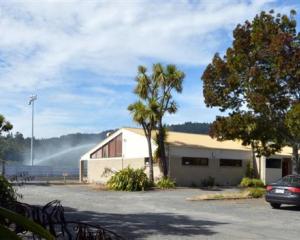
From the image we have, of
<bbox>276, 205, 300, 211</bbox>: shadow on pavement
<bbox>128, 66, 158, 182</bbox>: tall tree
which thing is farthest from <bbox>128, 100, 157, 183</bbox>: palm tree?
<bbox>276, 205, 300, 211</bbox>: shadow on pavement

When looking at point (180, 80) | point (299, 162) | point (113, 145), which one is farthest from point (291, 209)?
point (113, 145)

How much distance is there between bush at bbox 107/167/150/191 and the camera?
33.8m

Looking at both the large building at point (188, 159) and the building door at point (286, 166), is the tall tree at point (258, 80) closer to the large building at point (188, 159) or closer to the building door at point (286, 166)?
the large building at point (188, 159)

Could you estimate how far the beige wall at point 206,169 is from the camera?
38281 mm

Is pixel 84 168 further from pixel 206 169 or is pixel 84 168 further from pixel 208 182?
pixel 208 182

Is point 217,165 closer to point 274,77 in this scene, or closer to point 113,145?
point 113,145

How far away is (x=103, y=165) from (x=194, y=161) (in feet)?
29.5

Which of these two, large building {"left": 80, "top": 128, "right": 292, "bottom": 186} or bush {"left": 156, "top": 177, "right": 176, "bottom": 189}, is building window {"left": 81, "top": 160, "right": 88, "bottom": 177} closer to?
large building {"left": 80, "top": 128, "right": 292, "bottom": 186}

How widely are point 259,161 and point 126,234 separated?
30901 millimetres

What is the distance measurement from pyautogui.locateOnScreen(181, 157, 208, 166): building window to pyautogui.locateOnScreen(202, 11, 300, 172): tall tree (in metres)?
8.02

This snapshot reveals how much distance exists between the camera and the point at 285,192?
21.8m

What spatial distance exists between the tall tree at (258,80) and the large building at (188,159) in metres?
7.91

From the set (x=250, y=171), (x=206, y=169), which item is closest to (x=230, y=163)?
(x=250, y=171)

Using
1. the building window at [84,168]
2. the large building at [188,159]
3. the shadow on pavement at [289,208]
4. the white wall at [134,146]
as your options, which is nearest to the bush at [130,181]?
the large building at [188,159]
